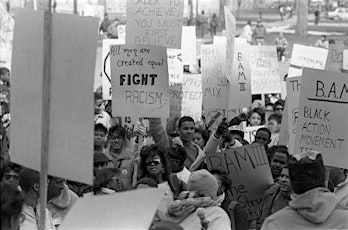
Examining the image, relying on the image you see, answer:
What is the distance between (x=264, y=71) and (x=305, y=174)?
8.25m

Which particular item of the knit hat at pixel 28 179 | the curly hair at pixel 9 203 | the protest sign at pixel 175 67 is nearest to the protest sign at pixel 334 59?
the protest sign at pixel 175 67

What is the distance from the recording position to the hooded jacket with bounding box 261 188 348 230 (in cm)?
476

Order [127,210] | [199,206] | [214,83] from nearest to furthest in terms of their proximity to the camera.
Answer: [127,210]
[199,206]
[214,83]

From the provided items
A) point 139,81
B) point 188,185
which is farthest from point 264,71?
point 188,185

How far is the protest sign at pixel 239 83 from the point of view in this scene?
34.2ft

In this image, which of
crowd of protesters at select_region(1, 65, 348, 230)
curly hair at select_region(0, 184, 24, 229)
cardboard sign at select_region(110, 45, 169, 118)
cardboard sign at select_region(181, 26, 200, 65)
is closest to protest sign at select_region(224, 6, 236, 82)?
crowd of protesters at select_region(1, 65, 348, 230)

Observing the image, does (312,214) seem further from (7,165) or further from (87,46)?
(7,165)

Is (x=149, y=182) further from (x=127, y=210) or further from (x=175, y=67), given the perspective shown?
(x=175, y=67)

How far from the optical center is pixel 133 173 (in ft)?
25.2

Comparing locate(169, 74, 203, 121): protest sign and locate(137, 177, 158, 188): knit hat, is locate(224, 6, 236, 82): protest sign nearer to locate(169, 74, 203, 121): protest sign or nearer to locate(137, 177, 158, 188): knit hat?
locate(169, 74, 203, 121): protest sign

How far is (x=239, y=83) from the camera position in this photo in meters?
10.7

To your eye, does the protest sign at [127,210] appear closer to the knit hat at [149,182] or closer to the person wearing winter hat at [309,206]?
the person wearing winter hat at [309,206]

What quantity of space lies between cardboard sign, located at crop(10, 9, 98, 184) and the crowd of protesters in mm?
330

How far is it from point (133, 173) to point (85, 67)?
2.96 m
